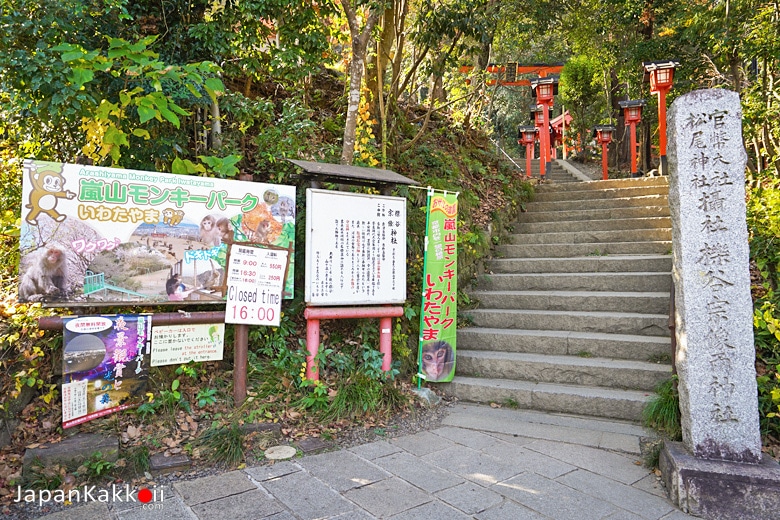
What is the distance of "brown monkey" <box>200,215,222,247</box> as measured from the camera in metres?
4.13

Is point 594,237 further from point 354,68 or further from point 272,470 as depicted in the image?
point 272,470

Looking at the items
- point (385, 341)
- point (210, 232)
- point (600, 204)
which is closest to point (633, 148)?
point (600, 204)

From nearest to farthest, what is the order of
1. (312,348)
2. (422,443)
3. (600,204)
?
(422,443) < (312,348) < (600,204)

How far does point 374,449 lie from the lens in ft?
13.2

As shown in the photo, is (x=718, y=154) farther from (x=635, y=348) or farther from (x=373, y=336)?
(x=373, y=336)

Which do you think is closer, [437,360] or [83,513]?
[83,513]

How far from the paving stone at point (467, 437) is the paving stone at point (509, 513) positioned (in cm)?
92

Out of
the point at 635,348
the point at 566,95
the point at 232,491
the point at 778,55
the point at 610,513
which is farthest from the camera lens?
the point at 566,95

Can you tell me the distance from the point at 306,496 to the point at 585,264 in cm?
503

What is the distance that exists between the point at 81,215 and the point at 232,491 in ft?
7.74

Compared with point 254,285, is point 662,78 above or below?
above

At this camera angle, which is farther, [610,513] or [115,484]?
[115,484]

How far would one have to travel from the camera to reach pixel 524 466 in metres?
3.72

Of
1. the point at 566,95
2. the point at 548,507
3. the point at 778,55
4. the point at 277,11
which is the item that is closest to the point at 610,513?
the point at 548,507
